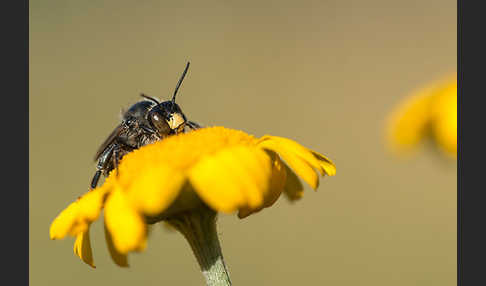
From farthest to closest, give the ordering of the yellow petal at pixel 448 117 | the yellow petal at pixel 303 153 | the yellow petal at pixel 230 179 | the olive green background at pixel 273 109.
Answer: the olive green background at pixel 273 109 < the yellow petal at pixel 448 117 < the yellow petal at pixel 303 153 < the yellow petal at pixel 230 179

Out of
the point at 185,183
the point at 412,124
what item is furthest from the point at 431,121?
the point at 185,183

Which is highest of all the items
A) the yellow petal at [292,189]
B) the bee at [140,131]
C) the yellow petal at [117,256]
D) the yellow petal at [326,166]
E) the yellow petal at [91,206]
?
the bee at [140,131]

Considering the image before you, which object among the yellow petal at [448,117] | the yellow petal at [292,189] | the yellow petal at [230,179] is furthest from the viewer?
the yellow petal at [292,189]

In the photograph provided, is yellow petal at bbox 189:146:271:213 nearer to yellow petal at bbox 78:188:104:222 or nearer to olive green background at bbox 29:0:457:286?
yellow petal at bbox 78:188:104:222

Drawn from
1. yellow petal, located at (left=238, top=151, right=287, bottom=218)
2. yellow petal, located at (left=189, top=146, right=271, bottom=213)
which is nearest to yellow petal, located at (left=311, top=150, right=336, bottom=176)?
yellow petal, located at (left=238, top=151, right=287, bottom=218)

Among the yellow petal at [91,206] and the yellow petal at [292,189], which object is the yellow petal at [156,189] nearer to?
the yellow petal at [91,206]

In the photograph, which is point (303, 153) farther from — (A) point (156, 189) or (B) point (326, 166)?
(A) point (156, 189)

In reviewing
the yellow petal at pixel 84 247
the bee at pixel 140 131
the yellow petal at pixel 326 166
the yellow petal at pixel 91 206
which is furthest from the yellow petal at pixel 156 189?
the bee at pixel 140 131
